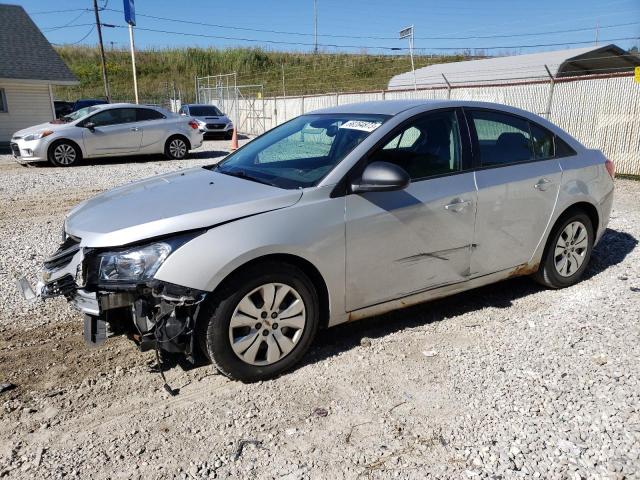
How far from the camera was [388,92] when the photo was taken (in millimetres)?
18719

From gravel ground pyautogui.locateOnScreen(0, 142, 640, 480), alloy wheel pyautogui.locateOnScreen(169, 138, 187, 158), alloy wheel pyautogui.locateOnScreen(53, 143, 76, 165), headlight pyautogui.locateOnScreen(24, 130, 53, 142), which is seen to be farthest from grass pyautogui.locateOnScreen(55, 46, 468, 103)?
gravel ground pyautogui.locateOnScreen(0, 142, 640, 480)

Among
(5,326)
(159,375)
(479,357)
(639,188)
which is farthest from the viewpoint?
(639,188)

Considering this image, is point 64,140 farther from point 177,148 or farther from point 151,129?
point 177,148

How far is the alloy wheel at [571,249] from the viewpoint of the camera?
15.6 feet

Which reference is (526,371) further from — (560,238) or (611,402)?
(560,238)

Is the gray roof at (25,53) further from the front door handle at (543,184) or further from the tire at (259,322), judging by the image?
the front door handle at (543,184)

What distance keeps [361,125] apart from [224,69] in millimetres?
52310

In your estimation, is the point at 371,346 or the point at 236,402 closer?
the point at 236,402

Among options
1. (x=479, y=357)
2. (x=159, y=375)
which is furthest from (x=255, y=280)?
(x=479, y=357)

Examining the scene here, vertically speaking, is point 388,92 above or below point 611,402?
above

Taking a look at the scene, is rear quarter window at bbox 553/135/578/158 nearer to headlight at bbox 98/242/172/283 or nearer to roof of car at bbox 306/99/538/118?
roof of car at bbox 306/99/538/118

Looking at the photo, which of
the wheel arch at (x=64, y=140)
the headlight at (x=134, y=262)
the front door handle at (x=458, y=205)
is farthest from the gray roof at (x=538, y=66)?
the headlight at (x=134, y=262)

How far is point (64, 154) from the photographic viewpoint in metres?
13.5

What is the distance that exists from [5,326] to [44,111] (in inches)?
896
